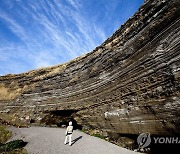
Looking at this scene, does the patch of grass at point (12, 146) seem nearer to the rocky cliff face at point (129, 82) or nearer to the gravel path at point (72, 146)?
the gravel path at point (72, 146)

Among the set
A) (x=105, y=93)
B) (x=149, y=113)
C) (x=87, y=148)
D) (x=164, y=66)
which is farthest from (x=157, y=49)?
(x=87, y=148)

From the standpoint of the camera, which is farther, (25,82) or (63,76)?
(25,82)

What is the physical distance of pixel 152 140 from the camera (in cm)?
1348

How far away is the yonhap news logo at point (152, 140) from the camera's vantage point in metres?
12.2

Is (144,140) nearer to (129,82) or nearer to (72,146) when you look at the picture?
(129,82)

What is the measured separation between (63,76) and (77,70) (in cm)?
284

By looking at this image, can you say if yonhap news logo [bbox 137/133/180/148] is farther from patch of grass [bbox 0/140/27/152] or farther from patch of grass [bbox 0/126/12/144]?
patch of grass [bbox 0/126/12/144]

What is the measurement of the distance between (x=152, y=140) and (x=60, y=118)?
602 inches

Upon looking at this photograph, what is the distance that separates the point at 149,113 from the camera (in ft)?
43.5

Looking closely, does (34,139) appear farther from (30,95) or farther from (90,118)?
(30,95)

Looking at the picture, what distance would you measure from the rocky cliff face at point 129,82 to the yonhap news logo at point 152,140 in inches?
17.8

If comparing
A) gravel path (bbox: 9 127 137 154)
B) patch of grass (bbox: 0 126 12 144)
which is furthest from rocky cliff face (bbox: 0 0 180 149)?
patch of grass (bbox: 0 126 12 144)

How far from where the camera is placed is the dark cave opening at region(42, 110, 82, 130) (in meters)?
24.8

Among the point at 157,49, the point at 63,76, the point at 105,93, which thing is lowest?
the point at 105,93
